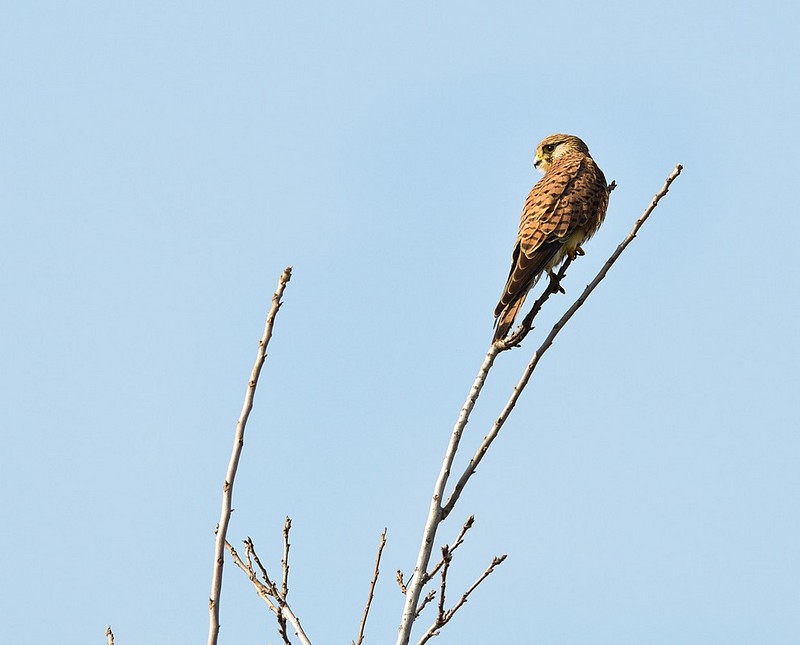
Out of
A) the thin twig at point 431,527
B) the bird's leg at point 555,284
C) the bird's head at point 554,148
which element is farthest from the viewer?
the bird's head at point 554,148

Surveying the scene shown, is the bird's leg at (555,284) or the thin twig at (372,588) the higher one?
the bird's leg at (555,284)

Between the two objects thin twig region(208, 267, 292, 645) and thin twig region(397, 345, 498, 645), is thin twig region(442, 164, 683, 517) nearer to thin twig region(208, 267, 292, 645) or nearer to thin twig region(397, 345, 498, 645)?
thin twig region(397, 345, 498, 645)

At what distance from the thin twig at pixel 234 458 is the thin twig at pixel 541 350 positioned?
0.75 metres

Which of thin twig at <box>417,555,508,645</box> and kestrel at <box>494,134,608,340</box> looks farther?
kestrel at <box>494,134,608,340</box>

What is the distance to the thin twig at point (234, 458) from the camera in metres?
2.50

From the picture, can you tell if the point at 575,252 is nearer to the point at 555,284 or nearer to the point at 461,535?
the point at 555,284

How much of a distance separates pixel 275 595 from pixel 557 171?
3.88m

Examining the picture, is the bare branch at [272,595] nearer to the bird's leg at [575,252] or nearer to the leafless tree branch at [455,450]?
the leafless tree branch at [455,450]

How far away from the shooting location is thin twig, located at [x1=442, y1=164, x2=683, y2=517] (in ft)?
10.1

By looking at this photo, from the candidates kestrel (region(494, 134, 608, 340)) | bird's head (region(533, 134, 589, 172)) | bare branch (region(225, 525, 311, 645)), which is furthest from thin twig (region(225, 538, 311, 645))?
bird's head (region(533, 134, 589, 172))

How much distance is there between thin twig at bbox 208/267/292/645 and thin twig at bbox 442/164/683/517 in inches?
29.5

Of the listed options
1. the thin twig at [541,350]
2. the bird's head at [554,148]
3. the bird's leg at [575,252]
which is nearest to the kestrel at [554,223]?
the bird's leg at [575,252]

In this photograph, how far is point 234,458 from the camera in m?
2.56

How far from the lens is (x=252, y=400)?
102 inches
